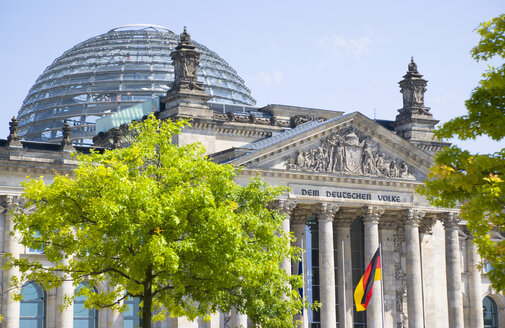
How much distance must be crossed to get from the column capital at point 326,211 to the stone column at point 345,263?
3519 millimetres

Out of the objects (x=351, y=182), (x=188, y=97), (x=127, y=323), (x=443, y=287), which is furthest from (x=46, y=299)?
(x=443, y=287)

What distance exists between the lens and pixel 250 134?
249 ft

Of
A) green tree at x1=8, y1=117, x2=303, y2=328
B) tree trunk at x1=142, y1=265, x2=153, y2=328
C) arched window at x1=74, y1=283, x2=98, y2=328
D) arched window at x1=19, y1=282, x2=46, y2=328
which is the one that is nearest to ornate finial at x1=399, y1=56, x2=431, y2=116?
arched window at x1=74, y1=283, x2=98, y2=328

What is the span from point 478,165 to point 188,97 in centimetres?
4319

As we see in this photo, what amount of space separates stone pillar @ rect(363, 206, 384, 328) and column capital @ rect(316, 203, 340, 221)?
9.63ft

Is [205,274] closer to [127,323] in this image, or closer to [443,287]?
[127,323]

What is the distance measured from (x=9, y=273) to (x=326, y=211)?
2215 centimetres

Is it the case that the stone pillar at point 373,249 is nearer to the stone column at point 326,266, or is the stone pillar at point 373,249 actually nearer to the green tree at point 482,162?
the stone column at point 326,266

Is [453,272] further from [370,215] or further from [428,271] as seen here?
[370,215]

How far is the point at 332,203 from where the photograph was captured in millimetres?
69312

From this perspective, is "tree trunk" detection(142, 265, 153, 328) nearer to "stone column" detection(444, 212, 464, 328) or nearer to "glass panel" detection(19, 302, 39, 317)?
"glass panel" detection(19, 302, 39, 317)

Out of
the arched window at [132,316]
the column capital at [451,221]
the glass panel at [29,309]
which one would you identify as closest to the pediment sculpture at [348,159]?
the column capital at [451,221]

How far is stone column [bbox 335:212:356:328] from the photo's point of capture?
71.9m

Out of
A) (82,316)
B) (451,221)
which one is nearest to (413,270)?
(451,221)
